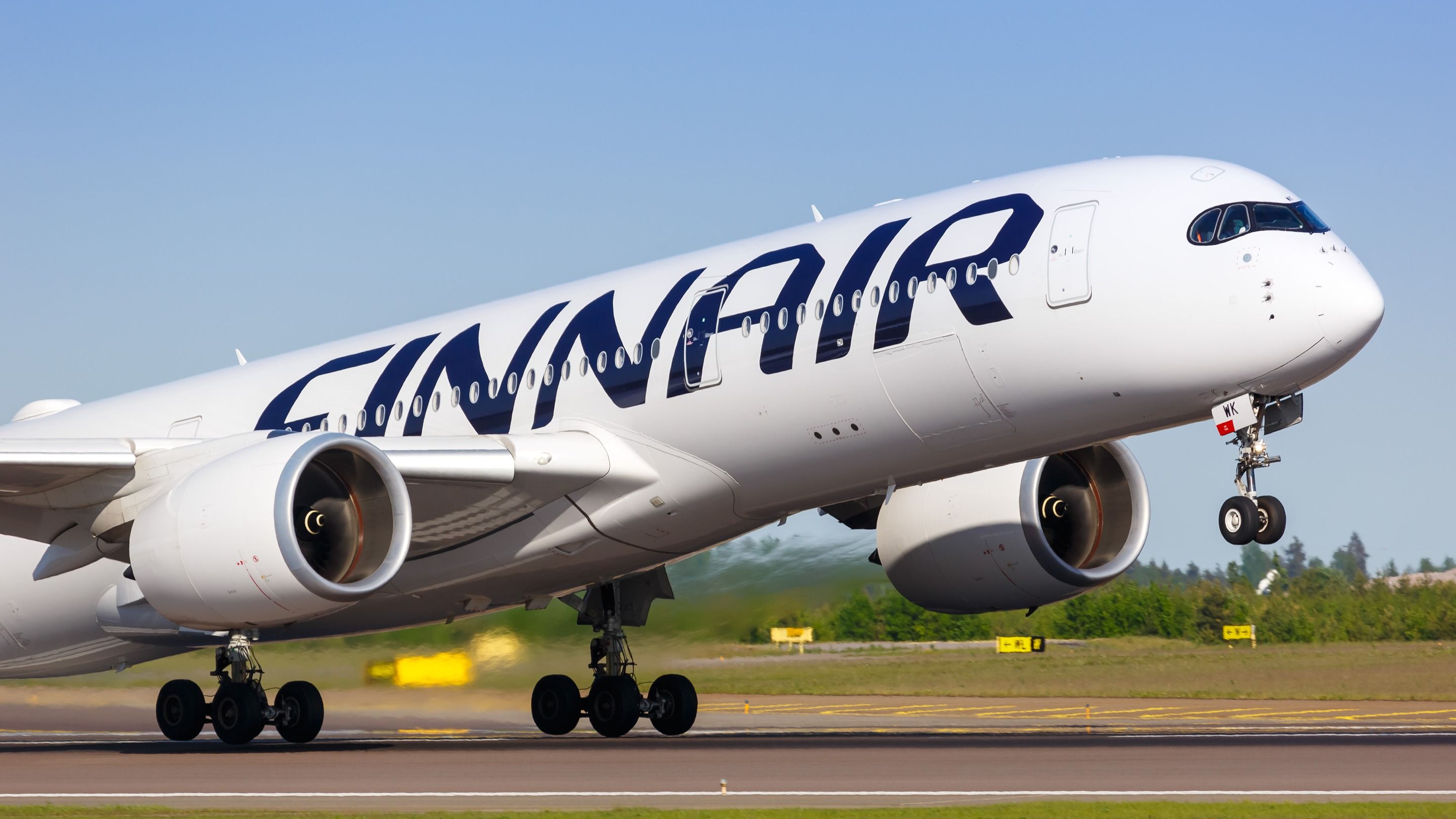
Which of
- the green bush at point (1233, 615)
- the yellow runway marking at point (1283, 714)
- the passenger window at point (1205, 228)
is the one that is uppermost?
the passenger window at point (1205, 228)

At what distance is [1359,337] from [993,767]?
17.2ft

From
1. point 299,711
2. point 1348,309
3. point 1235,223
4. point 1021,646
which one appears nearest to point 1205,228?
point 1235,223

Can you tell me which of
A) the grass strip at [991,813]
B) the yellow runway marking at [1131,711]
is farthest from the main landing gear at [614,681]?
the grass strip at [991,813]

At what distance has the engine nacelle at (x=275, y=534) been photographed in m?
17.2

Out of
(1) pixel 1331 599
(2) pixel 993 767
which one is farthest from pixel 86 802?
(1) pixel 1331 599

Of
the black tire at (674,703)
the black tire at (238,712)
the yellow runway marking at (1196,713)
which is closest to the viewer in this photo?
the black tire at (238,712)

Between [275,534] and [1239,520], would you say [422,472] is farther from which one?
[1239,520]

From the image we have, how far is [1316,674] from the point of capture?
38250 mm

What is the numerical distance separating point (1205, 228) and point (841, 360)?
3971 millimetres

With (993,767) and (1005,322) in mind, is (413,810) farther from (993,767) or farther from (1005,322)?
(1005,322)

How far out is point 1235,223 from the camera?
16.5 metres

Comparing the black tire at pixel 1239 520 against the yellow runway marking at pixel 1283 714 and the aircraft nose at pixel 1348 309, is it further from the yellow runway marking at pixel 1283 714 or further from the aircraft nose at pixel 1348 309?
the yellow runway marking at pixel 1283 714

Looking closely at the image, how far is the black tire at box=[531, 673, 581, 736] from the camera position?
2478cm

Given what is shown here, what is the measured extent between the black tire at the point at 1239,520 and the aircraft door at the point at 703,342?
5.76m
